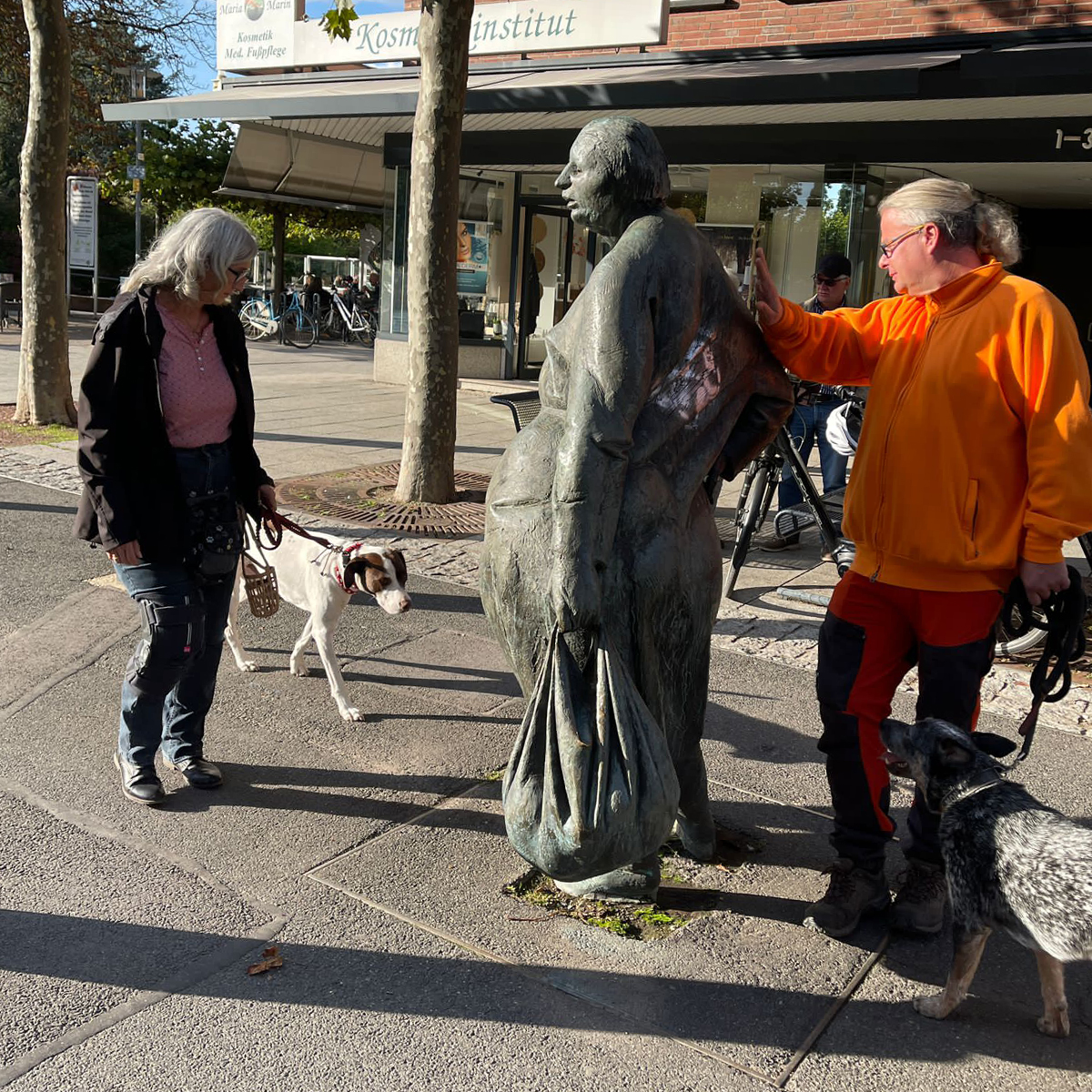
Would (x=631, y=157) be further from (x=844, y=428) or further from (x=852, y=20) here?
(x=852, y=20)

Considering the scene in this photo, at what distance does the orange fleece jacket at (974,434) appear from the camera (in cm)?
280

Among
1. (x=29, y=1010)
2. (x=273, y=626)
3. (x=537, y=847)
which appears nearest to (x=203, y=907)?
(x=29, y=1010)

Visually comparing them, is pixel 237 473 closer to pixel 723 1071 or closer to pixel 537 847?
pixel 537 847

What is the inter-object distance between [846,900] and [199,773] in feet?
7.27

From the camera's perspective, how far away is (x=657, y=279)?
2736 millimetres

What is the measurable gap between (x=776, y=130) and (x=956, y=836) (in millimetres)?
10907

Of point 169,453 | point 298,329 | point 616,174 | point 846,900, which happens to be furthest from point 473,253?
point 846,900

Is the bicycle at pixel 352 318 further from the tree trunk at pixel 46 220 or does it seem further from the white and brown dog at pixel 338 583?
the white and brown dog at pixel 338 583

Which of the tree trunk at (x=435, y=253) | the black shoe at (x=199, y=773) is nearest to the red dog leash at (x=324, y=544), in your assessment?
the black shoe at (x=199, y=773)

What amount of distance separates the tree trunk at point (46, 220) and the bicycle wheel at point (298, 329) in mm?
12278

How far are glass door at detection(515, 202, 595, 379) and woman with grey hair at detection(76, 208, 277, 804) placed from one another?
511 inches

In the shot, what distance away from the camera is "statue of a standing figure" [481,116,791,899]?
8.91 ft

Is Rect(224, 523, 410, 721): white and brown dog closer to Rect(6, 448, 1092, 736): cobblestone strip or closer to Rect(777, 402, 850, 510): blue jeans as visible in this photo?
Rect(6, 448, 1092, 736): cobblestone strip

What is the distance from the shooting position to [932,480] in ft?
9.66
